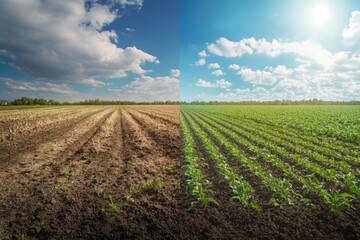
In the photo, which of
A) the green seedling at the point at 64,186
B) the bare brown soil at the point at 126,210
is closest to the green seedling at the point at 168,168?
the bare brown soil at the point at 126,210

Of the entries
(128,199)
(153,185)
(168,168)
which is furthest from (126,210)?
(168,168)

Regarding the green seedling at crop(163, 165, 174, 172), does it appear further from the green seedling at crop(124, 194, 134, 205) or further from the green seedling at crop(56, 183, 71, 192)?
the green seedling at crop(56, 183, 71, 192)

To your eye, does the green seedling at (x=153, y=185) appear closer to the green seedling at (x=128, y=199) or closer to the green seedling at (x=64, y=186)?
the green seedling at (x=128, y=199)

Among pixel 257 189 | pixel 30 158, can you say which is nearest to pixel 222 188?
pixel 257 189

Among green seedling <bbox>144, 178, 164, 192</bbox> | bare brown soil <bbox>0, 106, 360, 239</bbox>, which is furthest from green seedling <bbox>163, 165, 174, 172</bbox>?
green seedling <bbox>144, 178, 164, 192</bbox>

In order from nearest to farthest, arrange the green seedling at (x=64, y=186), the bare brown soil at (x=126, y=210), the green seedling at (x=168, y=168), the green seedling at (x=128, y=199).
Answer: the bare brown soil at (x=126, y=210) < the green seedling at (x=128, y=199) < the green seedling at (x=64, y=186) < the green seedling at (x=168, y=168)

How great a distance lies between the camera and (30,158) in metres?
10.3

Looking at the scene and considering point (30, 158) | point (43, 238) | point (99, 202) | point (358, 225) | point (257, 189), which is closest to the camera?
point (43, 238)

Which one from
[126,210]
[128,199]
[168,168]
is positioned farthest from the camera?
[168,168]

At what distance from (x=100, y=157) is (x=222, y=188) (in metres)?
5.38

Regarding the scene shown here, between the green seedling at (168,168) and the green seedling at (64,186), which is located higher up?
the green seedling at (64,186)

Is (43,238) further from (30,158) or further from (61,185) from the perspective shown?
(30,158)

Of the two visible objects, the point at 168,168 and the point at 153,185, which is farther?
the point at 168,168

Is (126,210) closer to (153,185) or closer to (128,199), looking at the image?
(128,199)
